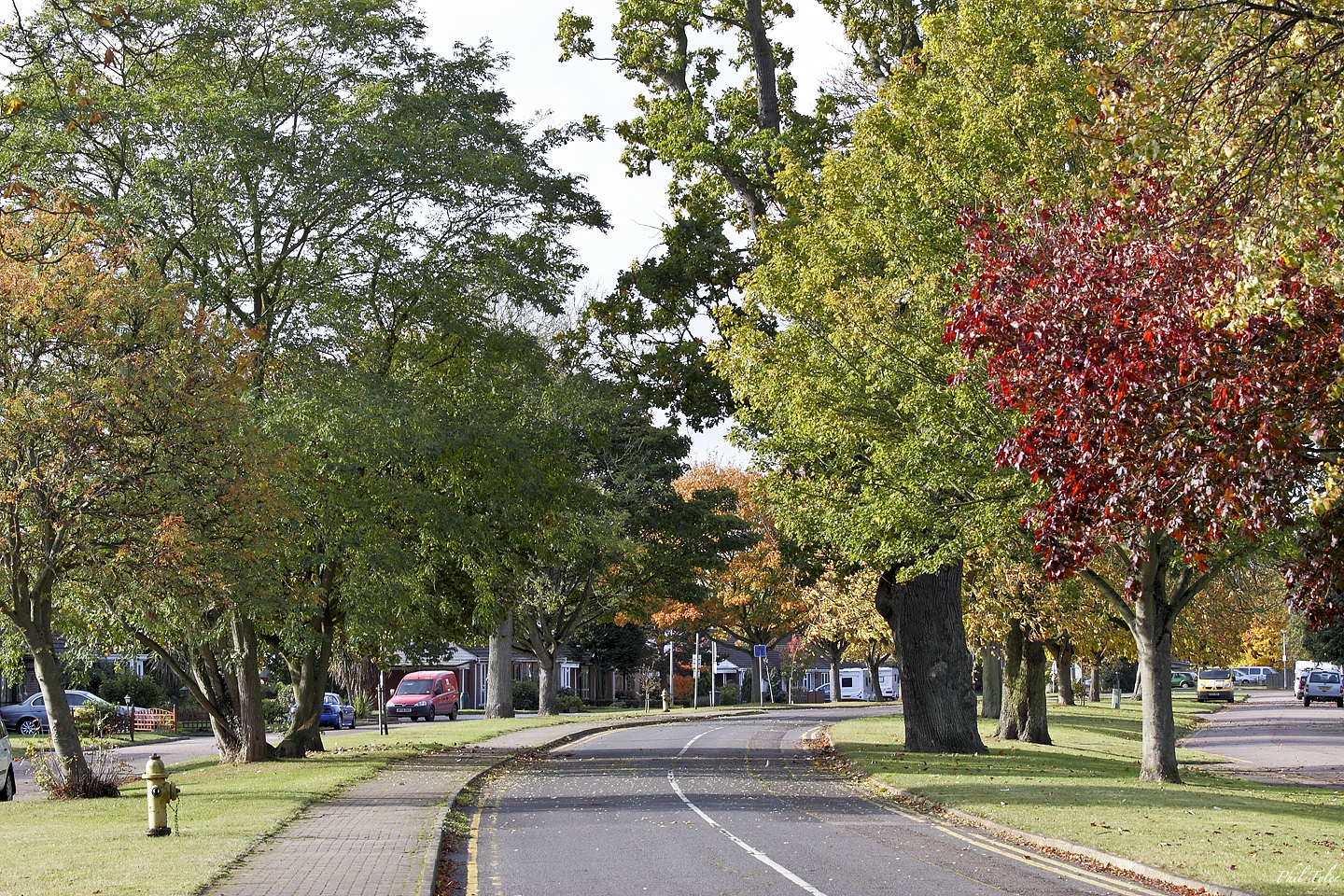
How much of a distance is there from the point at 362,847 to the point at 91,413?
7.68 meters

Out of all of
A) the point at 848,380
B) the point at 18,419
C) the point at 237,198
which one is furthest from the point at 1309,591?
the point at 237,198

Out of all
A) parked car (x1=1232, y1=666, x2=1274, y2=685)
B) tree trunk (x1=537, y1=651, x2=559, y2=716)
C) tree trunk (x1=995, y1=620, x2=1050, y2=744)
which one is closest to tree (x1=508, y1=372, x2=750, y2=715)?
tree trunk (x1=537, y1=651, x2=559, y2=716)

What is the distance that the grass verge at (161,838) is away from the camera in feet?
35.7

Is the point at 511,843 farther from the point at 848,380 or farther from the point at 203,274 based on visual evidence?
the point at 203,274

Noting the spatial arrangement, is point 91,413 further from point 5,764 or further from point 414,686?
point 414,686

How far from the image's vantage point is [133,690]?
50500 mm

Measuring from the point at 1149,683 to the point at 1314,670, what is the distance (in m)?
56.5

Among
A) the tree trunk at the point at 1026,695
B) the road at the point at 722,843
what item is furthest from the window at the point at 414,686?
the road at the point at 722,843

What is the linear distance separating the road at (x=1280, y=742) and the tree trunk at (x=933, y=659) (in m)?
6.00

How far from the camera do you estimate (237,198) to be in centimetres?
2258

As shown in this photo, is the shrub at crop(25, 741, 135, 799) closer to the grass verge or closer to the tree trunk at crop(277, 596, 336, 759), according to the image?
the grass verge

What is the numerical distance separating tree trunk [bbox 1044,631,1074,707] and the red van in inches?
1066

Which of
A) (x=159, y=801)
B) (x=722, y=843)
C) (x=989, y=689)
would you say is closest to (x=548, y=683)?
(x=989, y=689)

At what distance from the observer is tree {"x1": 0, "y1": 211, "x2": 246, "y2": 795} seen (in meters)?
16.9
